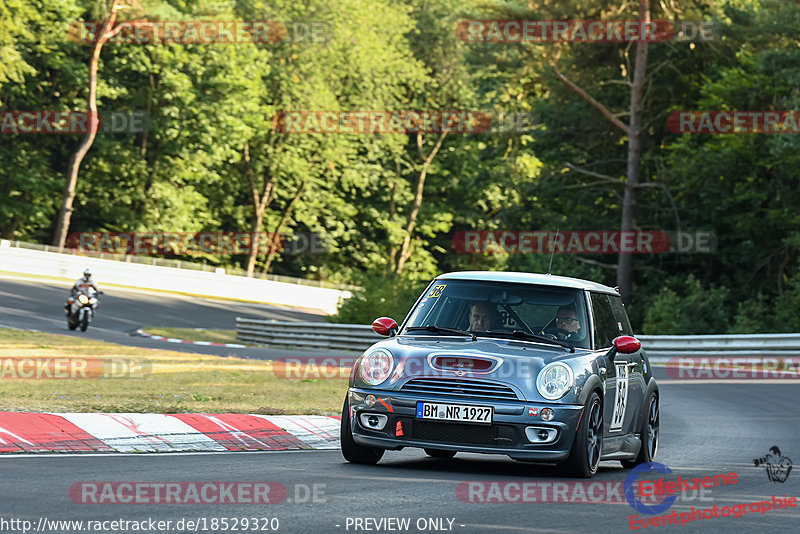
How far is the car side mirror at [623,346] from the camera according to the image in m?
10.3

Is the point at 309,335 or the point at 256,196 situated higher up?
the point at 256,196

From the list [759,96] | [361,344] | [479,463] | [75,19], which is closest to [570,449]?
[479,463]

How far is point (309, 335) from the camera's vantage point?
34062mm

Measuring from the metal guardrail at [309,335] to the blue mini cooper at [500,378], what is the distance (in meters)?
21.9

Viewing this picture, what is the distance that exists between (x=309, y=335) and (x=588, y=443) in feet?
81.6

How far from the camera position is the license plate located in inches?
361

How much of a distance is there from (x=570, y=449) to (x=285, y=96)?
203 feet

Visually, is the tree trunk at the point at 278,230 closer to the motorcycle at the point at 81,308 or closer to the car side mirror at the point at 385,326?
the motorcycle at the point at 81,308

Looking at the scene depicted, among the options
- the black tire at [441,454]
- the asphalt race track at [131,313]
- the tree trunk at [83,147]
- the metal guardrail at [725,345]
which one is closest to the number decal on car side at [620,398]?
the black tire at [441,454]

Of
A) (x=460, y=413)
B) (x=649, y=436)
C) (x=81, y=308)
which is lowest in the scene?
(x=81, y=308)

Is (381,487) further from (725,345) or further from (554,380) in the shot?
(725,345)

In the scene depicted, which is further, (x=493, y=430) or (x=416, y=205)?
(x=416, y=205)

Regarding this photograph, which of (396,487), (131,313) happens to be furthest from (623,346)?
(131,313)

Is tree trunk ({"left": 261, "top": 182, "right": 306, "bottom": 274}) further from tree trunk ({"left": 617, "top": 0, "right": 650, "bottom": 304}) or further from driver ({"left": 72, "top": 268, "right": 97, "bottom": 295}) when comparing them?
driver ({"left": 72, "top": 268, "right": 97, "bottom": 295})
